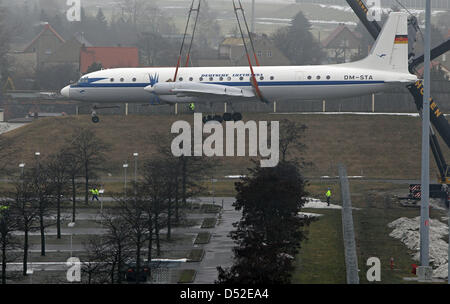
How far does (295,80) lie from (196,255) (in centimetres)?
2494

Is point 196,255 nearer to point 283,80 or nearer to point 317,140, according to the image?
point 283,80

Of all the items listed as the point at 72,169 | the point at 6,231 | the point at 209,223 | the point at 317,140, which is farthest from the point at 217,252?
the point at 317,140

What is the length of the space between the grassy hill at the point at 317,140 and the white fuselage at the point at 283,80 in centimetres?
1214

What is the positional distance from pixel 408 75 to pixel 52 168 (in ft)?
90.7

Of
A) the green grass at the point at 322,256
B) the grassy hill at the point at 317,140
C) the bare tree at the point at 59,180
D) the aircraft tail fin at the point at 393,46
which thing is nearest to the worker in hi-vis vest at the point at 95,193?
the bare tree at the point at 59,180

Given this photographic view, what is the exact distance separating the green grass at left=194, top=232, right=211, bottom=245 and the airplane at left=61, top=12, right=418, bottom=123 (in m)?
16.7

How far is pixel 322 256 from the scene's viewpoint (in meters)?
54.5

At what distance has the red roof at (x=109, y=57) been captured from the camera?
160 metres

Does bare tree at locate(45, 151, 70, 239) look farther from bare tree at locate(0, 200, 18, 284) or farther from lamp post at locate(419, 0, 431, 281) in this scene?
lamp post at locate(419, 0, 431, 281)

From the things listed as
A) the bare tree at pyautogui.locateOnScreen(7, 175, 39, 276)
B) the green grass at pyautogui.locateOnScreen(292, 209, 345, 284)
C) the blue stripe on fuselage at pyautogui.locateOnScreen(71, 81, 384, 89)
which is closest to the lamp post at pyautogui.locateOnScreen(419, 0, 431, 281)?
the green grass at pyautogui.locateOnScreen(292, 209, 345, 284)

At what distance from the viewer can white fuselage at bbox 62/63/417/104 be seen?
2997 inches

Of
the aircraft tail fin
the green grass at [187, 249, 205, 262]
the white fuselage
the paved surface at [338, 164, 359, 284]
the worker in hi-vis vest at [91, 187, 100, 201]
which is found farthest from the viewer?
the white fuselage

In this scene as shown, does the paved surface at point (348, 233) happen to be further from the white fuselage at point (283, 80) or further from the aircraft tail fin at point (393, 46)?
the aircraft tail fin at point (393, 46)

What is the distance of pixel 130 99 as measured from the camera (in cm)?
8162
